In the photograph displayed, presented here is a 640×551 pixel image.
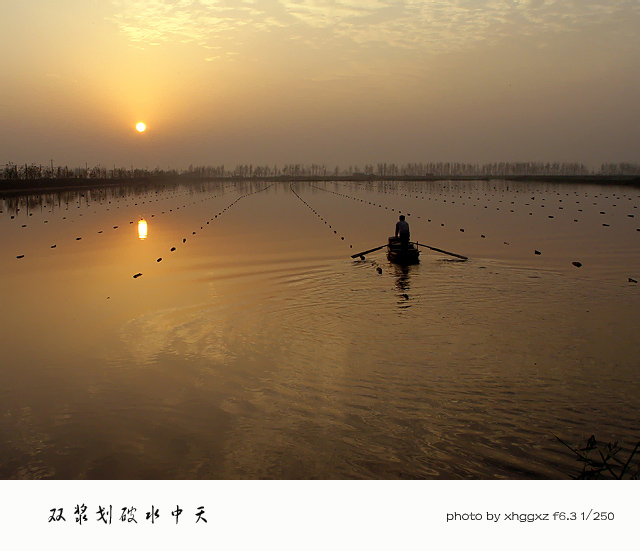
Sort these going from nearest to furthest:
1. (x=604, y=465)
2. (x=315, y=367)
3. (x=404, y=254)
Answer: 1. (x=604, y=465)
2. (x=315, y=367)
3. (x=404, y=254)

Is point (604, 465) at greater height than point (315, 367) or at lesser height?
greater

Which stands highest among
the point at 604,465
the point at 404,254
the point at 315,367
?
the point at 404,254

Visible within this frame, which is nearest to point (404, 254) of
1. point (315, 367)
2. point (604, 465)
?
point (315, 367)

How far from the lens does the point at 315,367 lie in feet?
38.0

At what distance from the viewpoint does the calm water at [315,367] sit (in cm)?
814

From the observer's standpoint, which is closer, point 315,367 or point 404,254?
point 315,367

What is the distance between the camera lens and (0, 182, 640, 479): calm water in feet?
26.7

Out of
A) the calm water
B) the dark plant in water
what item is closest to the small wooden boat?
the calm water

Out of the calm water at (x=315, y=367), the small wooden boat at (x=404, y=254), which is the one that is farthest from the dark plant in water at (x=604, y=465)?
the small wooden boat at (x=404, y=254)

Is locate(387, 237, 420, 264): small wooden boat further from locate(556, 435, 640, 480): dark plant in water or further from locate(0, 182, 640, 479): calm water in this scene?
locate(556, 435, 640, 480): dark plant in water

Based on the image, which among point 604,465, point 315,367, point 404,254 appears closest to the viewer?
point 604,465

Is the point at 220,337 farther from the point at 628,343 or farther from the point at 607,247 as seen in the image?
the point at 607,247

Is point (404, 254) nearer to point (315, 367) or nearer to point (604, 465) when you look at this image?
point (315, 367)

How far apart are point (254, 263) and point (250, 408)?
16.3 m
